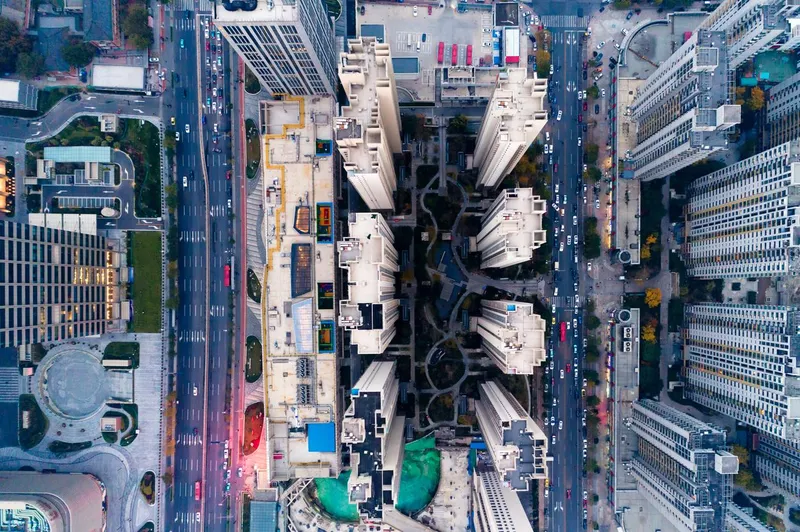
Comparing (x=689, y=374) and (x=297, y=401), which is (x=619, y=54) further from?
(x=297, y=401)

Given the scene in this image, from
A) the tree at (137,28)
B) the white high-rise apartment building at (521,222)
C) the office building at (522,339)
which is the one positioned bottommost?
the office building at (522,339)

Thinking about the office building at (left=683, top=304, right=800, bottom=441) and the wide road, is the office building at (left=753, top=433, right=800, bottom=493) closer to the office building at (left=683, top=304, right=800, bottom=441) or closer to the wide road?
the office building at (left=683, top=304, right=800, bottom=441)

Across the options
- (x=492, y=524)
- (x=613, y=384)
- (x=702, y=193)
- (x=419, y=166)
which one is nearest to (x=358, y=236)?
(x=419, y=166)

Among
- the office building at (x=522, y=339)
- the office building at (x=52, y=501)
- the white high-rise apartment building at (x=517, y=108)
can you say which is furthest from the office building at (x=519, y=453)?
the office building at (x=52, y=501)

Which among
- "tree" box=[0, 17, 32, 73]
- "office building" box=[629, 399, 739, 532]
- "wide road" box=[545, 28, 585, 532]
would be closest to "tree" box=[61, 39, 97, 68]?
"tree" box=[0, 17, 32, 73]

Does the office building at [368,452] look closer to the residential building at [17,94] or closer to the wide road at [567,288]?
the wide road at [567,288]

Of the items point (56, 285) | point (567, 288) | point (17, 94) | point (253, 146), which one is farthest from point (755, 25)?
point (17, 94)
